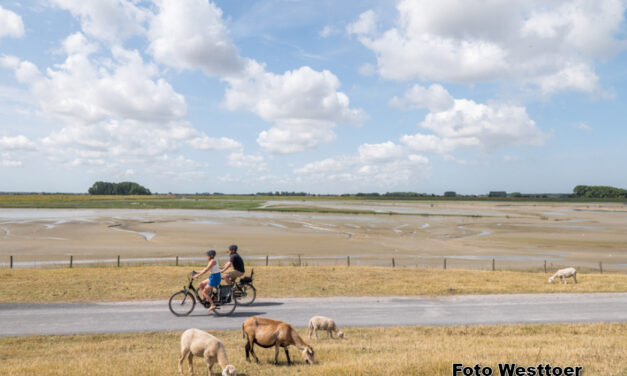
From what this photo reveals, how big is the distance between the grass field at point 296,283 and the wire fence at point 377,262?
21.6 ft

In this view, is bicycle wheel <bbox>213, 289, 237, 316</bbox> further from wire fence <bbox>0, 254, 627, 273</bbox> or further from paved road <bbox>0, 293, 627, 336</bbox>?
wire fence <bbox>0, 254, 627, 273</bbox>

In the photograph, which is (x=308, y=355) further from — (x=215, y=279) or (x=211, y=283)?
(x=211, y=283)

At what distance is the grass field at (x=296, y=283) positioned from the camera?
68.4 ft

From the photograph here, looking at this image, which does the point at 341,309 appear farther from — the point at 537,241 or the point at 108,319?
the point at 537,241

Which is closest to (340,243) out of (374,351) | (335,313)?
(335,313)

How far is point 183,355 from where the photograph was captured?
368 inches

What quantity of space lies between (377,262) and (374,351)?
85.7 ft

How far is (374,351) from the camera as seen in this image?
36.9ft

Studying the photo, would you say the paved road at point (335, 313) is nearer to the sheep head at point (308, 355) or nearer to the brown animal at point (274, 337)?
the brown animal at point (274, 337)

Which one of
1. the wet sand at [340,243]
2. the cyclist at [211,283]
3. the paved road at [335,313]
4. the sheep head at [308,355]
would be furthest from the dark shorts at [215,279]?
the wet sand at [340,243]

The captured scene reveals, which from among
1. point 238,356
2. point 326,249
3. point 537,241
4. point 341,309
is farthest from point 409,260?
point 238,356

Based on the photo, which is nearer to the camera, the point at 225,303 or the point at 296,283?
the point at 225,303

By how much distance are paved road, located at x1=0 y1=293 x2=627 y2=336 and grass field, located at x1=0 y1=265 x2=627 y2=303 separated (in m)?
1.53

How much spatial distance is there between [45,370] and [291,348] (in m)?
6.32
